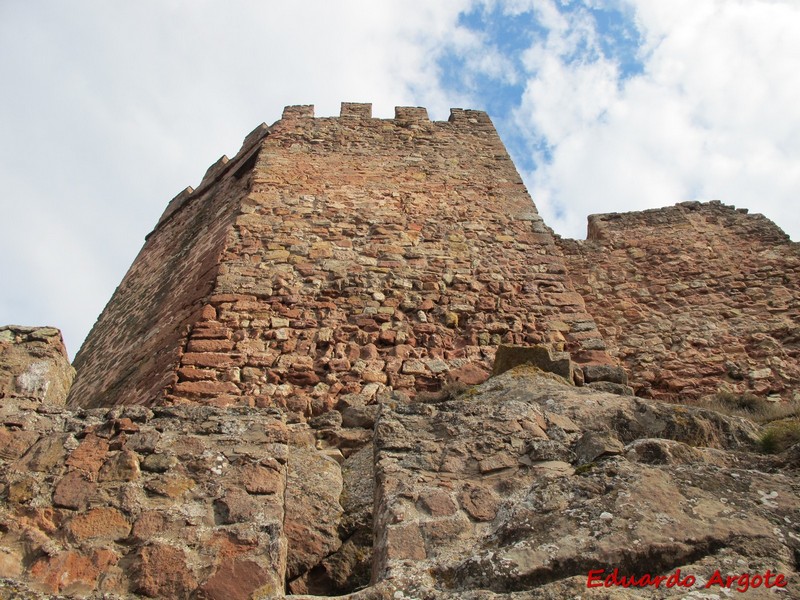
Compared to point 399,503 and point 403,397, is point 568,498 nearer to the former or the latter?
point 399,503

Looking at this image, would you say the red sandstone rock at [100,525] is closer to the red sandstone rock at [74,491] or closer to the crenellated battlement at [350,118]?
the red sandstone rock at [74,491]

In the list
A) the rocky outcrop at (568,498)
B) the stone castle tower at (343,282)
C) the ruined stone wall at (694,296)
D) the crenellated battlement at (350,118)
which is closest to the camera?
the rocky outcrop at (568,498)

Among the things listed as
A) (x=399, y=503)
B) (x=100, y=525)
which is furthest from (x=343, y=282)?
(x=100, y=525)

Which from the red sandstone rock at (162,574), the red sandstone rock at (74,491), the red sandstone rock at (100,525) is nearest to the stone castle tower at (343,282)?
the red sandstone rock at (74,491)

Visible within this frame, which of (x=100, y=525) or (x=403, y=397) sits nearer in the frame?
(x=100, y=525)

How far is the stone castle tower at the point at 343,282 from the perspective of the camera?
5508 millimetres

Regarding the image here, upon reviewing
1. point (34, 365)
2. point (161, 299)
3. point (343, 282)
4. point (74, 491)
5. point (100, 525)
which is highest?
point (161, 299)

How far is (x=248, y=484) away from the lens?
303cm

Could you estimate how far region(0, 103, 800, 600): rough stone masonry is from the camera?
257 centimetres

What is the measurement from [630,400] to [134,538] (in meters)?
2.65

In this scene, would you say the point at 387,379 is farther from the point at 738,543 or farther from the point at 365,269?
the point at 738,543

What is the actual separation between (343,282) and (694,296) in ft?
14.6

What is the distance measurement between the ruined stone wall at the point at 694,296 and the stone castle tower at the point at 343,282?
139 centimetres

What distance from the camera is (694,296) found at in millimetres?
8258
